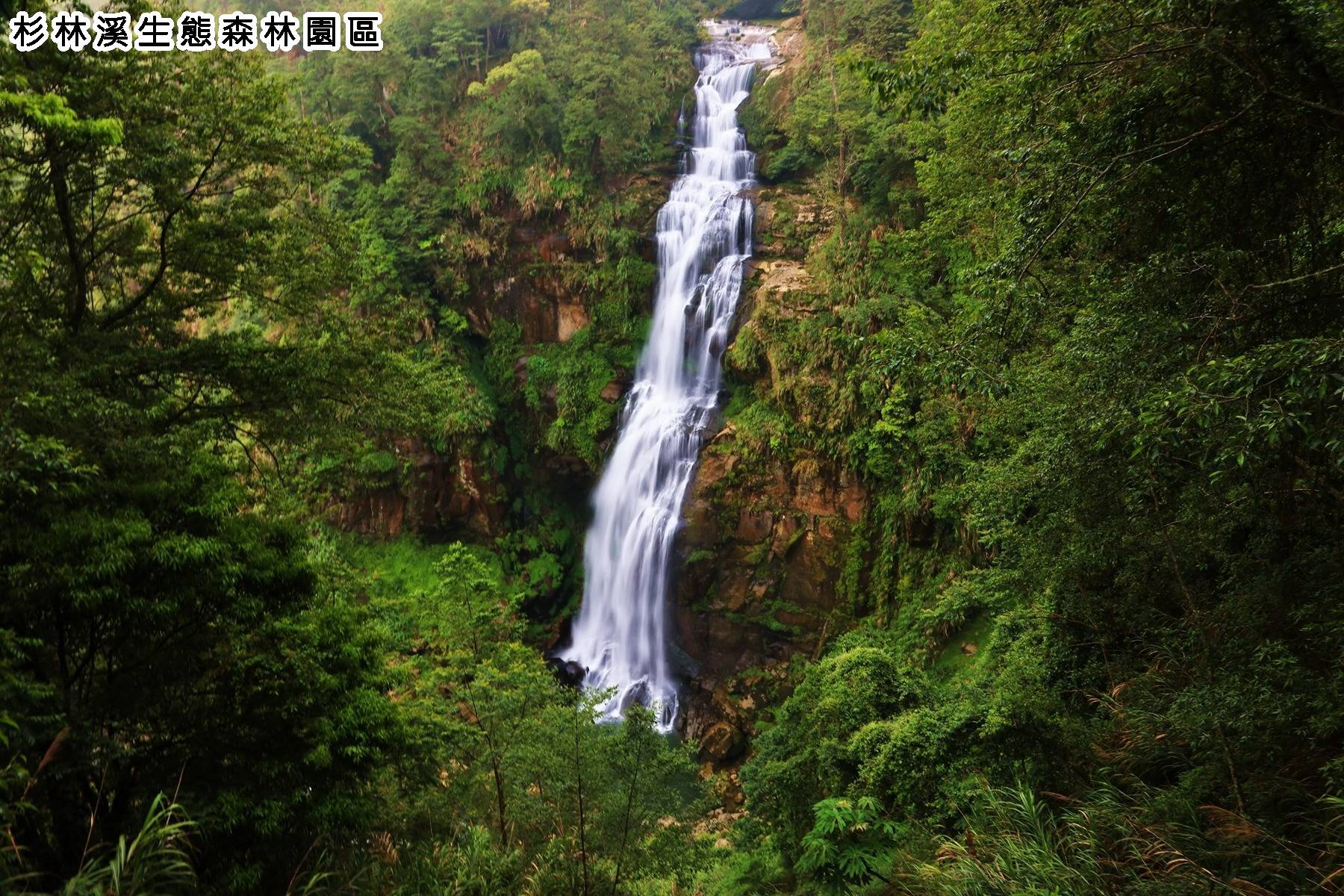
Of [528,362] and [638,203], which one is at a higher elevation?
[638,203]

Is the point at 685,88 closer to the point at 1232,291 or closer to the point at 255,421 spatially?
the point at 255,421

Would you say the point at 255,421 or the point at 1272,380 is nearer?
the point at 1272,380

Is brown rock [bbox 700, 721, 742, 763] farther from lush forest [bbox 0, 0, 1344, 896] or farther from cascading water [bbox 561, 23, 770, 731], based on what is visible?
cascading water [bbox 561, 23, 770, 731]

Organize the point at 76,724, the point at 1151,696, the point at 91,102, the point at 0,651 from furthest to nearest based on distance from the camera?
the point at 91,102 < the point at 1151,696 < the point at 76,724 < the point at 0,651

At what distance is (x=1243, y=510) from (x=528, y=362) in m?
17.7

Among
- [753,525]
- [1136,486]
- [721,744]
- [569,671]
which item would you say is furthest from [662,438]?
[1136,486]

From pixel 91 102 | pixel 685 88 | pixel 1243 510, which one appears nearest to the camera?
pixel 1243 510

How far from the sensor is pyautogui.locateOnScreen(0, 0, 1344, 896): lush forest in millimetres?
4270

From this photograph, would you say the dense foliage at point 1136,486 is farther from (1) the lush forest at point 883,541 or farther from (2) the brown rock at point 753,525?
(2) the brown rock at point 753,525

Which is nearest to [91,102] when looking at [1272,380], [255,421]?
[255,421]

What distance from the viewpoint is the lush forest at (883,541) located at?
4.27 meters

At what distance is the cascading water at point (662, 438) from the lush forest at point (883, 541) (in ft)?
14.5

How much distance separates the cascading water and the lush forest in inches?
174

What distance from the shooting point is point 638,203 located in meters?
20.5
